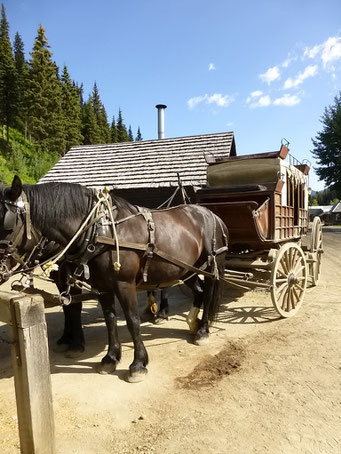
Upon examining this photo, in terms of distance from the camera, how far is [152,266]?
343 cm

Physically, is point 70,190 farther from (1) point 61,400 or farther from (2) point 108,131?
(2) point 108,131

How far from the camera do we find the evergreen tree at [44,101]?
119 feet

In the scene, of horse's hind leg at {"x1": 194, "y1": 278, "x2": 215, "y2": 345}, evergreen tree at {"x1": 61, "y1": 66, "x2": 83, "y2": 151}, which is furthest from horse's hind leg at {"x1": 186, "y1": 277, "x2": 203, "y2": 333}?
evergreen tree at {"x1": 61, "y1": 66, "x2": 83, "y2": 151}

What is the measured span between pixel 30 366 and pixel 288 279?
→ 4350 millimetres

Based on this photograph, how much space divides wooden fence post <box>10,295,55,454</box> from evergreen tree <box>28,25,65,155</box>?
38.8 m

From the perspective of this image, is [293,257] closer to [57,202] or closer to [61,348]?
[61,348]

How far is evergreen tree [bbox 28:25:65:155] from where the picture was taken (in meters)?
36.3

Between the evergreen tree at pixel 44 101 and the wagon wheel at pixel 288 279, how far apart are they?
3698 centimetres

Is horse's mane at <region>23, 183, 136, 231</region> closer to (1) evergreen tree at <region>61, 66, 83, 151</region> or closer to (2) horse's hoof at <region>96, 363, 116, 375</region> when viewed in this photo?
(2) horse's hoof at <region>96, 363, 116, 375</region>

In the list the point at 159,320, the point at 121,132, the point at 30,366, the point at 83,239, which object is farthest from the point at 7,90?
the point at 30,366

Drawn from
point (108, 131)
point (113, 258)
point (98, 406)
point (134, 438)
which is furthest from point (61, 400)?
point (108, 131)

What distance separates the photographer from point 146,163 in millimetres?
11938

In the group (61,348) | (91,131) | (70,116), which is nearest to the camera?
(61,348)

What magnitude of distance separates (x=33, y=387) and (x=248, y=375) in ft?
7.76
